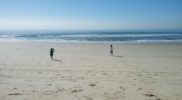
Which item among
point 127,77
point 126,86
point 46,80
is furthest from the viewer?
point 127,77

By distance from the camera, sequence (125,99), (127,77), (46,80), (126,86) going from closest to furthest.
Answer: (125,99)
(126,86)
(46,80)
(127,77)

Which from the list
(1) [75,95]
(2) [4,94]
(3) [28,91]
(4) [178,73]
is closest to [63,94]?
(1) [75,95]

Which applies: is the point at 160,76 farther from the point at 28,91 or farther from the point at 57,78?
the point at 28,91

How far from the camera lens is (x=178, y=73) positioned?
1236 centimetres

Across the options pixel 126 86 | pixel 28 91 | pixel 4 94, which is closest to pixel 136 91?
pixel 126 86

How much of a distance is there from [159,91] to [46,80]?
4.83 m

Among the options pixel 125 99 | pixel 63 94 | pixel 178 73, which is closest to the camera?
pixel 125 99

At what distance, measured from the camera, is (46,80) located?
10.3 meters

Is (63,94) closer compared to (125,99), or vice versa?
(125,99)

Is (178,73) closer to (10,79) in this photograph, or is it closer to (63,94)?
(63,94)

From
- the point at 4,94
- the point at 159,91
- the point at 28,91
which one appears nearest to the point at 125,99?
the point at 159,91

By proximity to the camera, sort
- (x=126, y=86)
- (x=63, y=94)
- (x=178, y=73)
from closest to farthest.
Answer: (x=63, y=94) → (x=126, y=86) → (x=178, y=73)

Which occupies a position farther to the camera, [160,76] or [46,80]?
[160,76]

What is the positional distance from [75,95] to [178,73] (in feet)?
22.2
